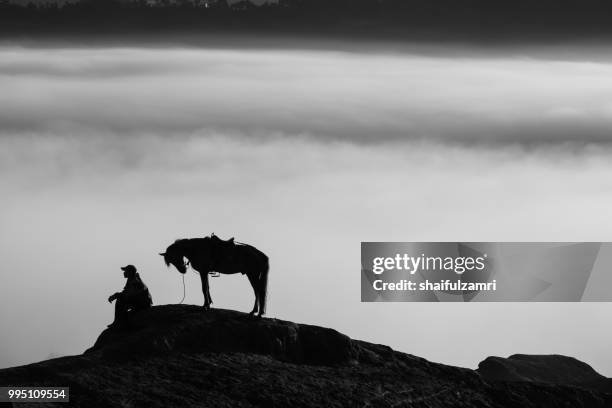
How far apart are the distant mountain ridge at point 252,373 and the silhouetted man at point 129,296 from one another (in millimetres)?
522

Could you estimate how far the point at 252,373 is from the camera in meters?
71.8

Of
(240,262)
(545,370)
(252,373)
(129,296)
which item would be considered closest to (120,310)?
(129,296)

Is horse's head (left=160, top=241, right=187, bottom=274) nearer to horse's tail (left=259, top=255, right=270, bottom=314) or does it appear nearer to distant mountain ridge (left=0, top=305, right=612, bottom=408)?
distant mountain ridge (left=0, top=305, right=612, bottom=408)

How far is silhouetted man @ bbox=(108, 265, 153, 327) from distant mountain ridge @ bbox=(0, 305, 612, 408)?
52 centimetres

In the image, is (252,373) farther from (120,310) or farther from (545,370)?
(545,370)

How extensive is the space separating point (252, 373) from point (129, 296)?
6.22 m

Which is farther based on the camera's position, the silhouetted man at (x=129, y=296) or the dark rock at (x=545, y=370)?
the dark rock at (x=545, y=370)

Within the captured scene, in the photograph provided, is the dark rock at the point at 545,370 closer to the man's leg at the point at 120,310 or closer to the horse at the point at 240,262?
the horse at the point at 240,262

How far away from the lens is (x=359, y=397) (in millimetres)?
72000

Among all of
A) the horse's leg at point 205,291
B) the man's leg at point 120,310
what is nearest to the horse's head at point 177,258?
the horse's leg at point 205,291

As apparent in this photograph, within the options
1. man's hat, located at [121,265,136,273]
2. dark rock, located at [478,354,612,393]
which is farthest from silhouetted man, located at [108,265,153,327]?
dark rock, located at [478,354,612,393]

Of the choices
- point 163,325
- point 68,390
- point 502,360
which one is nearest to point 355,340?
point 163,325

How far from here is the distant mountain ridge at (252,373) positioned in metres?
68.4

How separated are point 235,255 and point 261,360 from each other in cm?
451
